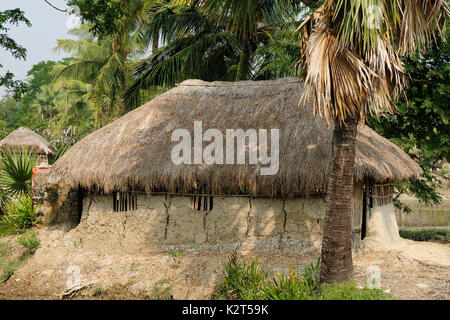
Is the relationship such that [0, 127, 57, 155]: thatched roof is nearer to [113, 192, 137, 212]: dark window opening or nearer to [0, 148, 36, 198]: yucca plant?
[0, 148, 36, 198]: yucca plant

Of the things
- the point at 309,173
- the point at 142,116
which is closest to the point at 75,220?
the point at 142,116

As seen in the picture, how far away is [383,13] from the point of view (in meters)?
4.78

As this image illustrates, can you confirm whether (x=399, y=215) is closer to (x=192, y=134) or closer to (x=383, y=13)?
(x=192, y=134)

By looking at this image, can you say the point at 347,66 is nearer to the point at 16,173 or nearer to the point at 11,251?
the point at 11,251

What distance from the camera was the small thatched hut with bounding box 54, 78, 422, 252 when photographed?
7.53 meters

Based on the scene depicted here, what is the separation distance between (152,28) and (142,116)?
5.24 meters

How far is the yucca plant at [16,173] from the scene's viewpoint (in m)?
9.80

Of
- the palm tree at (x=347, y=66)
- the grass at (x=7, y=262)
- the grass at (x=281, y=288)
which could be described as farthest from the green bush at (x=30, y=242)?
the palm tree at (x=347, y=66)

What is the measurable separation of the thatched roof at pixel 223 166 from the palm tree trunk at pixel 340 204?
5.94 feet

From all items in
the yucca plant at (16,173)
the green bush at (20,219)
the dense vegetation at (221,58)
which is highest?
the dense vegetation at (221,58)

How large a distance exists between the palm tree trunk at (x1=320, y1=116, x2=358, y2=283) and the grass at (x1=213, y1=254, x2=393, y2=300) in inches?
11.3

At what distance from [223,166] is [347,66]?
3.52 m

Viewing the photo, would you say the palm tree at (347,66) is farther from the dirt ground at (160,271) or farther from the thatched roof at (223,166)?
the thatched roof at (223,166)

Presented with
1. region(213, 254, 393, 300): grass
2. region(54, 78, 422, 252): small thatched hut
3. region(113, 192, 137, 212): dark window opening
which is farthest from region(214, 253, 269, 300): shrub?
region(113, 192, 137, 212): dark window opening
